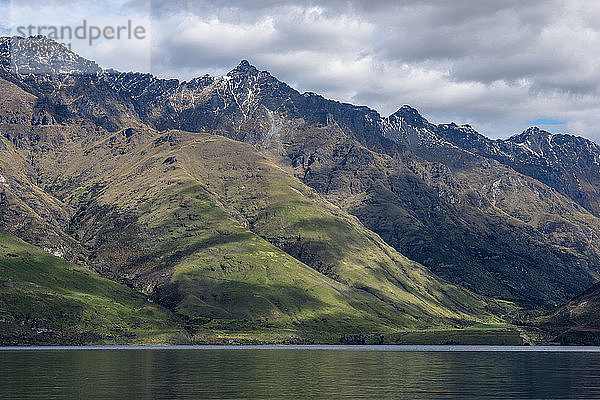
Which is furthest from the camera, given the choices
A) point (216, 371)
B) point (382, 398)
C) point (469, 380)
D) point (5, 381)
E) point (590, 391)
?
point (216, 371)

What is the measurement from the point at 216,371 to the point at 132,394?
67.3 meters

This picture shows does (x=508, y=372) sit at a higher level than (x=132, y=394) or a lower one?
lower

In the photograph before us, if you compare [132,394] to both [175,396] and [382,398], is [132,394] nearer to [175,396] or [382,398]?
[175,396]

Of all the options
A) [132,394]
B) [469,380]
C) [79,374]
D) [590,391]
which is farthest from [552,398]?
[79,374]

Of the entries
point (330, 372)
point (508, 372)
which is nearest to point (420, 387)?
point (330, 372)

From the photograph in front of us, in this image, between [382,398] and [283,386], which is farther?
[283,386]

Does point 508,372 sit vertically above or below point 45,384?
below

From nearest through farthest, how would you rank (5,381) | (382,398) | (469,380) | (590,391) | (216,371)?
(382,398)
(590,391)
(5,381)
(469,380)
(216,371)

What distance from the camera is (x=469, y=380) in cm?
16700

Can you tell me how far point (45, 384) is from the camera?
476ft

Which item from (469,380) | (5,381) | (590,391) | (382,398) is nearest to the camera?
(382,398)

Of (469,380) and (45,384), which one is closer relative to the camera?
(45,384)

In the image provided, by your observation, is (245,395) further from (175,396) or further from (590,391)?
(590,391)

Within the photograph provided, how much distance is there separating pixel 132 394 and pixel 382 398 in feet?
155
